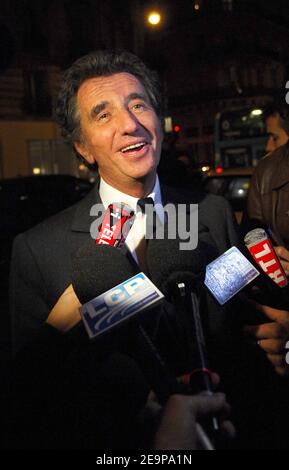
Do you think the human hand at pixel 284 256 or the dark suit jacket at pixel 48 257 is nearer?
the dark suit jacket at pixel 48 257

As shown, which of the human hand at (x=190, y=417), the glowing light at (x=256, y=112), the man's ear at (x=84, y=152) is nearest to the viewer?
the human hand at (x=190, y=417)

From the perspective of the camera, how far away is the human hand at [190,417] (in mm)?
1267

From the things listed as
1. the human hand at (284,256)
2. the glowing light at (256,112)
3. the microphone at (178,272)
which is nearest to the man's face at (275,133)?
the human hand at (284,256)

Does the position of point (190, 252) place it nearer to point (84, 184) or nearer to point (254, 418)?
point (254, 418)

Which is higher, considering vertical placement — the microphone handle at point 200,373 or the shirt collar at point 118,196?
the shirt collar at point 118,196

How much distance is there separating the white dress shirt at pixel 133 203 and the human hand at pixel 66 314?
1.18 feet

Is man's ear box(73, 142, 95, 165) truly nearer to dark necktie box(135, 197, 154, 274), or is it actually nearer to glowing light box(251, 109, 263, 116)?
dark necktie box(135, 197, 154, 274)

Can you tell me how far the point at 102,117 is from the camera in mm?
2039

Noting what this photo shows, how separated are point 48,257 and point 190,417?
95cm

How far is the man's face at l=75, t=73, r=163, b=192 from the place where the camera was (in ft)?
6.50

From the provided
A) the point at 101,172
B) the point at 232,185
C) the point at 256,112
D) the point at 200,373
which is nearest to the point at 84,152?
the point at 101,172

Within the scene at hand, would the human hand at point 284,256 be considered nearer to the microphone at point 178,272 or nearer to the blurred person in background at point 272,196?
the blurred person in background at point 272,196

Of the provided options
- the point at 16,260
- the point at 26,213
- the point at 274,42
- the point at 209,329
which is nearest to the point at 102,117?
the point at 16,260
